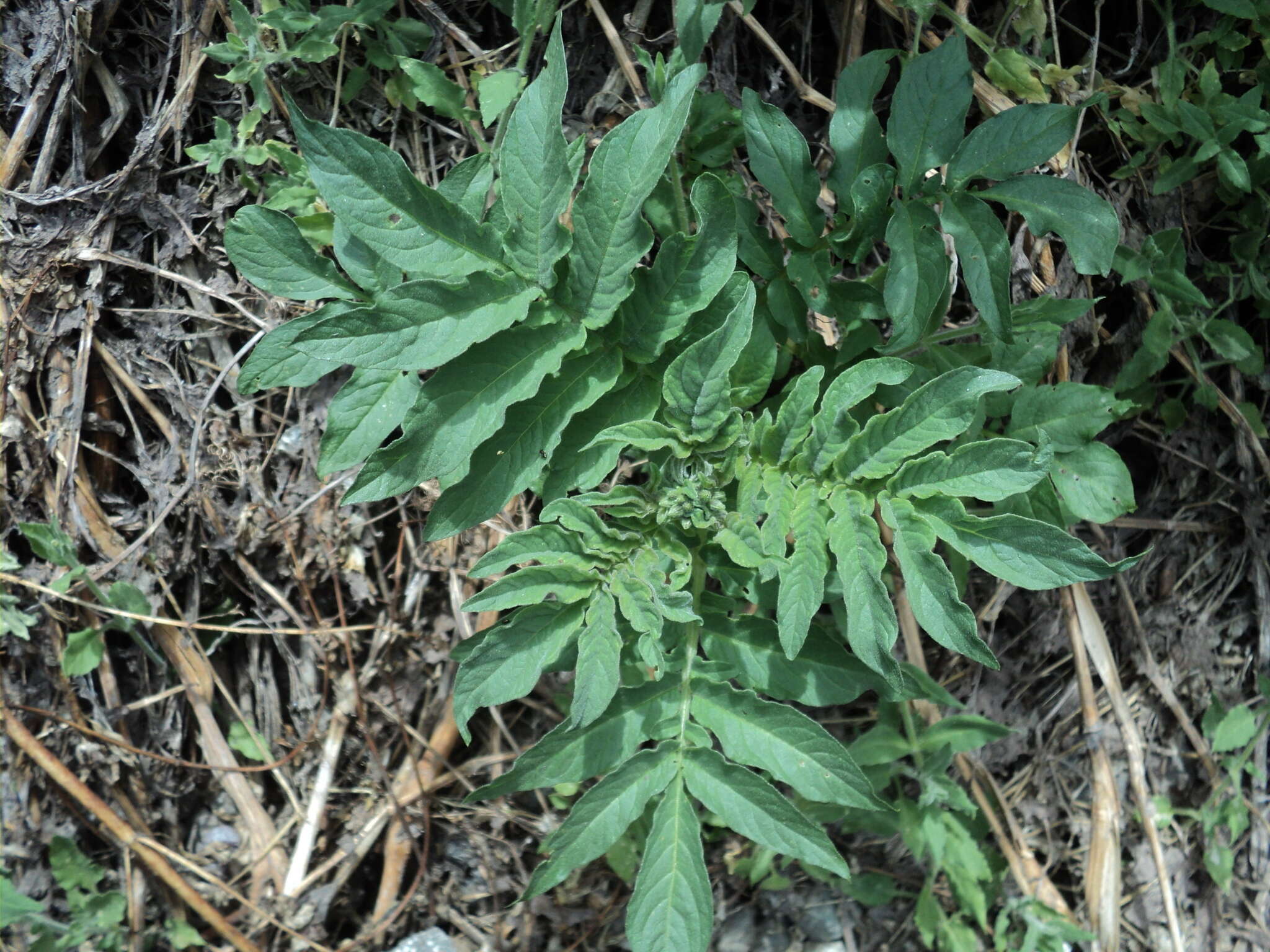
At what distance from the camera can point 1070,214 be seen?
1730 mm

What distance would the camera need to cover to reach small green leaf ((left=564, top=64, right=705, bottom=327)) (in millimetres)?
1508

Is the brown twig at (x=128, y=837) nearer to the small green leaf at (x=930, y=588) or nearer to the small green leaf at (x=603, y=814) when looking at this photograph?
the small green leaf at (x=603, y=814)

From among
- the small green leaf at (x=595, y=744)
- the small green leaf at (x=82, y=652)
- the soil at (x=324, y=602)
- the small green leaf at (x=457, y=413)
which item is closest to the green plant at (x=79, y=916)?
the soil at (x=324, y=602)

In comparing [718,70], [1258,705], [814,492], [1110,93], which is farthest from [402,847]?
[1110,93]

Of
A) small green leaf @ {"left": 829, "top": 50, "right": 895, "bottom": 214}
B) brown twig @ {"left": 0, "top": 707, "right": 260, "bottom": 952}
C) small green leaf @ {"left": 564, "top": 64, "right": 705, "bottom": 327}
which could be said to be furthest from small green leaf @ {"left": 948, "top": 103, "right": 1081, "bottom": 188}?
brown twig @ {"left": 0, "top": 707, "right": 260, "bottom": 952}

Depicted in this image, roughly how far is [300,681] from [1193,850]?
2.78 m

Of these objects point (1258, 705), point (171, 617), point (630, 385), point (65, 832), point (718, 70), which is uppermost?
point (718, 70)

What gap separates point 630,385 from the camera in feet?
6.02

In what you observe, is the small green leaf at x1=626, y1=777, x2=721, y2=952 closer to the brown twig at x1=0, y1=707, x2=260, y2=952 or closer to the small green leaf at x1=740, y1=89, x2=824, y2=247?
the small green leaf at x1=740, y1=89, x2=824, y2=247

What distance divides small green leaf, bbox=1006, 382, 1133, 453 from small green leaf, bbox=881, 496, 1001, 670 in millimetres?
688

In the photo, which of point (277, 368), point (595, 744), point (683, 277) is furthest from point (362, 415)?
point (595, 744)

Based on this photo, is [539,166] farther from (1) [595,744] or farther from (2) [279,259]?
(1) [595,744]

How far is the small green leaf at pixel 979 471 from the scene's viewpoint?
149cm

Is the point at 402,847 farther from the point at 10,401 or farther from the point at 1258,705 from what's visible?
the point at 1258,705
